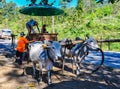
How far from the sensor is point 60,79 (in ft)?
47.1

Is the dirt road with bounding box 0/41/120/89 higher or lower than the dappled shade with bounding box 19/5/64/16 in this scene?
lower

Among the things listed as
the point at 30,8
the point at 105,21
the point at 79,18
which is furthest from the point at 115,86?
the point at 105,21

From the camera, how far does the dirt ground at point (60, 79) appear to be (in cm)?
1273

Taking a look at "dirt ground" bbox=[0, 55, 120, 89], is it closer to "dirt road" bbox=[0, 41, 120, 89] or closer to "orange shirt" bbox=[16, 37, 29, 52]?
"dirt road" bbox=[0, 41, 120, 89]

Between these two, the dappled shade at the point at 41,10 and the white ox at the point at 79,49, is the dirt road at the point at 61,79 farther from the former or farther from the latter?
the dappled shade at the point at 41,10

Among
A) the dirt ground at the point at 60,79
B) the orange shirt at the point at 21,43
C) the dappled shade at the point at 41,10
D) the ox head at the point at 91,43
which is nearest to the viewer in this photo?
the dirt ground at the point at 60,79

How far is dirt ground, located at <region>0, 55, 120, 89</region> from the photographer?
1273 centimetres

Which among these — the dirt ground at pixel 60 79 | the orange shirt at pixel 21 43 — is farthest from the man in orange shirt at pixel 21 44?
the dirt ground at pixel 60 79

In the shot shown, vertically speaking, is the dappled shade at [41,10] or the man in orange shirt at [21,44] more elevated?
the dappled shade at [41,10]

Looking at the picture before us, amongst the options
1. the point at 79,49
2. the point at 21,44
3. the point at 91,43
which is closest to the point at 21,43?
the point at 21,44

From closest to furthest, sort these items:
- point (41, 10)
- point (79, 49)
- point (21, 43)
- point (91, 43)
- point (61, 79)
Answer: point (61, 79), point (91, 43), point (21, 43), point (79, 49), point (41, 10)

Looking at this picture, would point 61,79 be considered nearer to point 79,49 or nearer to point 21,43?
point 79,49

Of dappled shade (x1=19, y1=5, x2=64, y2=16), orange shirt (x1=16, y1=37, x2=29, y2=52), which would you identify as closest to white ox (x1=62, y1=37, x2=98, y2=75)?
orange shirt (x1=16, y1=37, x2=29, y2=52)

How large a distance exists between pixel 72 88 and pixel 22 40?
15.0 ft
